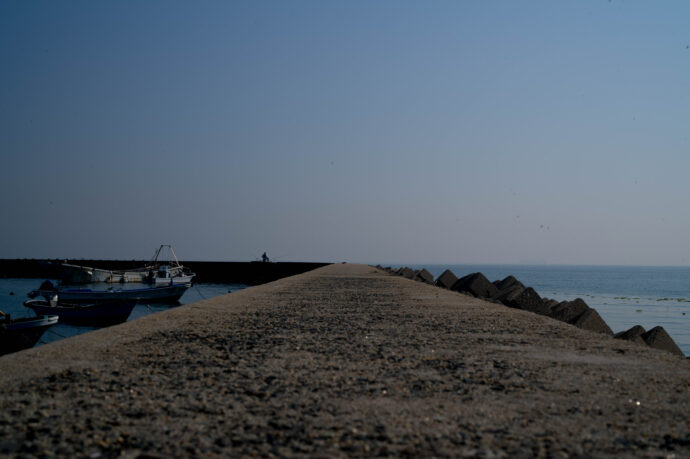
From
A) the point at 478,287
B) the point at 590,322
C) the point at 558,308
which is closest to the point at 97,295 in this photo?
the point at 478,287

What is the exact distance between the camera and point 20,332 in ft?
38.8

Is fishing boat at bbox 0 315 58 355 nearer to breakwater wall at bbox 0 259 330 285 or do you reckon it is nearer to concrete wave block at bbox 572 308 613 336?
concrete wave block at bbox 572 308 613 336

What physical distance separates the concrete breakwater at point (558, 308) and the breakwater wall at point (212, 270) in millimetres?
46979

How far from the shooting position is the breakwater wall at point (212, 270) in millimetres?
A: 72062

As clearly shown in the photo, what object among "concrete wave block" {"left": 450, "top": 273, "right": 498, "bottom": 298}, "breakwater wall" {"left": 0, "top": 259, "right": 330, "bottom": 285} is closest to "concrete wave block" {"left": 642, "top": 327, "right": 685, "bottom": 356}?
"concrete wave block" {"left": 450, "top": 273, "right": 498, "bottom": 298}

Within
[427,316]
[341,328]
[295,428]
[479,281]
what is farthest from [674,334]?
[295,428]

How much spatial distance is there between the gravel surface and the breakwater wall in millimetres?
A: 62082

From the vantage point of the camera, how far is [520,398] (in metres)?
4.43

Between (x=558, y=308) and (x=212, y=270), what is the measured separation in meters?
70.1

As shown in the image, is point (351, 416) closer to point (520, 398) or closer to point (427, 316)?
point (520, 398)

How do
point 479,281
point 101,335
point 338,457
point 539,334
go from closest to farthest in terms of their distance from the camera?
point 338,457, point 101,335, point 539,334, point 479,281

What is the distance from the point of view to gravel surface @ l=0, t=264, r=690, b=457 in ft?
11.1

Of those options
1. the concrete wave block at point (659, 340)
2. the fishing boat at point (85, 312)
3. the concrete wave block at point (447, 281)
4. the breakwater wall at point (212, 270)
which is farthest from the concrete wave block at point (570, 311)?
the breakwater wall at point (212, 270)

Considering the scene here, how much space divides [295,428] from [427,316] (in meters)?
6.91
